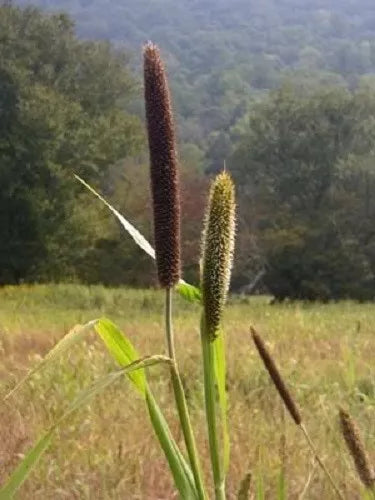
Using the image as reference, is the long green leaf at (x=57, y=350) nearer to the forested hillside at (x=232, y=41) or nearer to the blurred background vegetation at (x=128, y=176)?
the blurred background vegetation at (x=128, y=176)

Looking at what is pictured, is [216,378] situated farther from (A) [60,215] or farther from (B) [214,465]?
(A) [60,215]

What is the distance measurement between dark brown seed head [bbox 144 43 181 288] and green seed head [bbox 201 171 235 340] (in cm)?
4

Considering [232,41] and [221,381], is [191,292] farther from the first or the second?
[232,41]

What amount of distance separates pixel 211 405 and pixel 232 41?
122 meters

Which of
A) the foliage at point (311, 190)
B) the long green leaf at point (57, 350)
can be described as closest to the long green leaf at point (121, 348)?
the long green leaf at point (57, 350)

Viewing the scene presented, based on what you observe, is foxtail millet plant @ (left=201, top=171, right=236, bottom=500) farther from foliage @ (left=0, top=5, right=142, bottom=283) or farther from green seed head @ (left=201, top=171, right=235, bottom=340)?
foliage @ (left=0, top=5, right=142, bottom=283)

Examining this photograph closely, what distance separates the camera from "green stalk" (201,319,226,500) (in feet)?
4.16

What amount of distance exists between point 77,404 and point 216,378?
0.20 meters

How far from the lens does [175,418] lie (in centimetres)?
442

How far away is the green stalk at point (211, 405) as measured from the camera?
127 cm

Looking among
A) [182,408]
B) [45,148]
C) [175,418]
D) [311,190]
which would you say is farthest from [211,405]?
[311,190]

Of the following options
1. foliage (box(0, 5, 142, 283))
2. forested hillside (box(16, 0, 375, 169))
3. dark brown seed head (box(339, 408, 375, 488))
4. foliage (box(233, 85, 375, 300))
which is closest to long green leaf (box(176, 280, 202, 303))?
dark brown seed head (box(339, 408, 375, 488))

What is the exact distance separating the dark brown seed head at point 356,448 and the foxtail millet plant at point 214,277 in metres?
0.17

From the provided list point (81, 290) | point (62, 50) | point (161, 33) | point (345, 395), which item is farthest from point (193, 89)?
point (345, 395)
